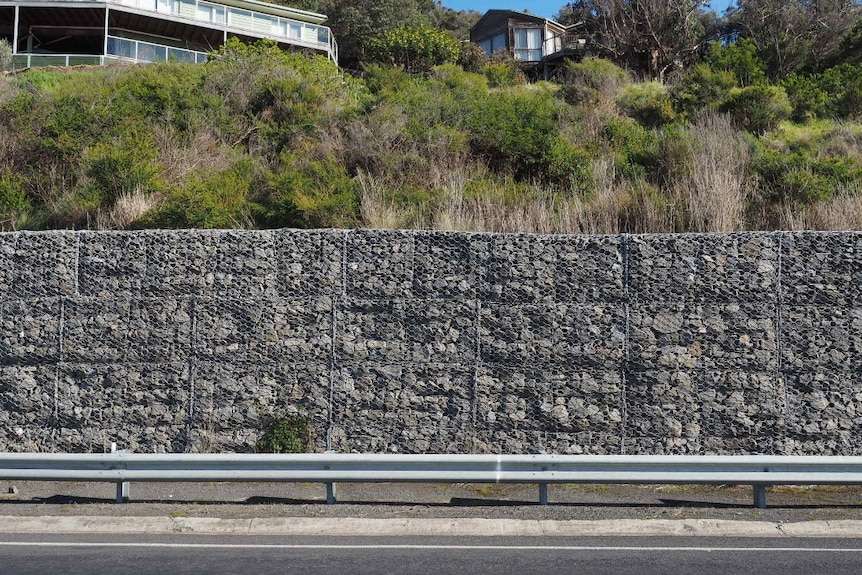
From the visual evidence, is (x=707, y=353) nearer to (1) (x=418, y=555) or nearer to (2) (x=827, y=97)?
(1) (x=418, y=555)

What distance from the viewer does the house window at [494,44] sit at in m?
38.9

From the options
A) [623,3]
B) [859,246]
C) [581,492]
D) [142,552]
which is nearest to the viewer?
[142,552]

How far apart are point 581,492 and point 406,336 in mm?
2735

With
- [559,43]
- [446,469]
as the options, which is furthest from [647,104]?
[559,43]

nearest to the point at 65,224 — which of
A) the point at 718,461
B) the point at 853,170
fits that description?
the point at 718,461

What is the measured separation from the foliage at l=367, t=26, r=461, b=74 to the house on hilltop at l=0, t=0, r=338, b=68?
4.29 meters

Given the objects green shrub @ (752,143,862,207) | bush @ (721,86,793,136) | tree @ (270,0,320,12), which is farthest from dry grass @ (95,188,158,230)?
tree @ (270,0,320,12)

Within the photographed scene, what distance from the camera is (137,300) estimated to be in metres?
10.0

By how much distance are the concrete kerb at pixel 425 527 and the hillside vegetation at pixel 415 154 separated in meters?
6.02

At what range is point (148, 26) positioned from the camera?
3503 cm

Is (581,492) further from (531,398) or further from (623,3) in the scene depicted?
(623,3)

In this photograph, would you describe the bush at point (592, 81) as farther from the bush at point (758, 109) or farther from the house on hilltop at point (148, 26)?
the house on hilltop at point (148, 26)

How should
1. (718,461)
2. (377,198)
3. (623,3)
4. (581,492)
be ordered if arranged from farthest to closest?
1. (623,3)
2. (377,198)
3. (581,492)
4. (718,461)

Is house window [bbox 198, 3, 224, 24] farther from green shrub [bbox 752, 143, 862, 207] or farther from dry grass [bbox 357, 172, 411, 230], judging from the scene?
green shrub [bbox 752, 143, 862, 207]
